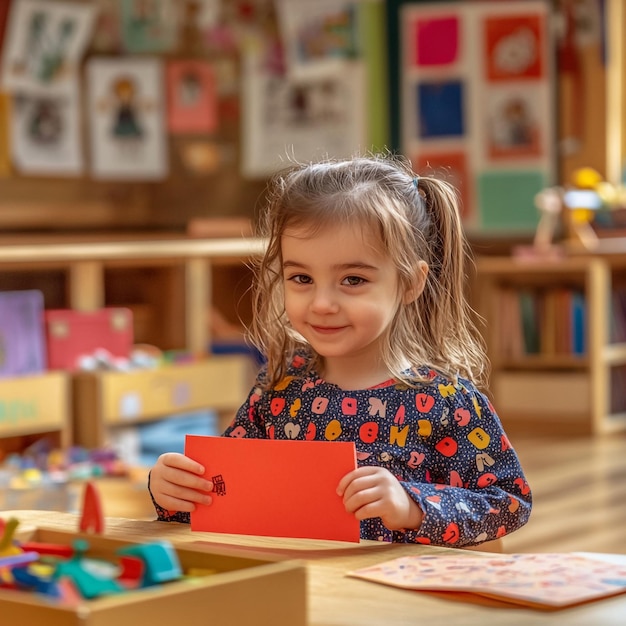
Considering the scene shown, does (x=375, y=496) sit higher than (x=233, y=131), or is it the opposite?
(x=233, y=131)

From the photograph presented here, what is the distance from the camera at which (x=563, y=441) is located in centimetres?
481

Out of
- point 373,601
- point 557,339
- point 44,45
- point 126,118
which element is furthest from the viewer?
point 557,339

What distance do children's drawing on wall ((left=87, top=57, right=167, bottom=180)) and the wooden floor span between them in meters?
1.85

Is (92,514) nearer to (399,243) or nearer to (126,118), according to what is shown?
(399,243)

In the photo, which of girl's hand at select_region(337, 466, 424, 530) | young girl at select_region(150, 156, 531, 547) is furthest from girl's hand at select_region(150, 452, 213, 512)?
girl's hand at select_region(337, 466, 424, 530)

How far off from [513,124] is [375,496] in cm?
450

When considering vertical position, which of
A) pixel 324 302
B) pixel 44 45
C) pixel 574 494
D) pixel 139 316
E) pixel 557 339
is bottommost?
pixel 574 494

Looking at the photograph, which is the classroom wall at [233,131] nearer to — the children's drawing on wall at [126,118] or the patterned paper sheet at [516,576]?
the children's drawing on wall at [126,118]

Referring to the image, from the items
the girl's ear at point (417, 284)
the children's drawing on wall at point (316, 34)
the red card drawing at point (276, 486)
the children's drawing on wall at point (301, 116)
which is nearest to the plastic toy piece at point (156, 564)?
the red card drawing at point (276, 486)

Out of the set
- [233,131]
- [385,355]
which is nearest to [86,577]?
[385,355]

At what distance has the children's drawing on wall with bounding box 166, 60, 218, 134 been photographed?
17.4 feet

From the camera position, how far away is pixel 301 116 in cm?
564

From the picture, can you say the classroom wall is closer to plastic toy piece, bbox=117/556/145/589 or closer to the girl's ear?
the girl's ear

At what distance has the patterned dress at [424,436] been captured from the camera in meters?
1.33
